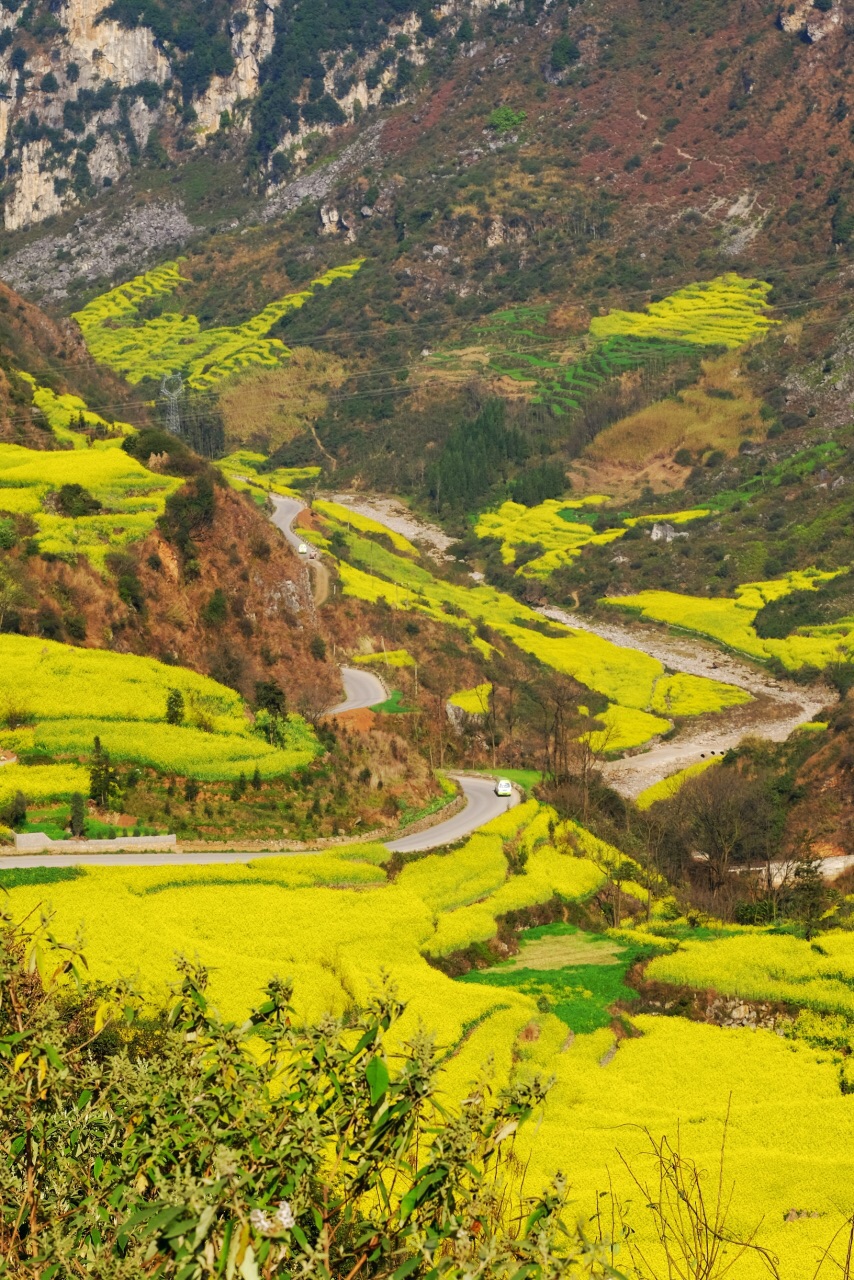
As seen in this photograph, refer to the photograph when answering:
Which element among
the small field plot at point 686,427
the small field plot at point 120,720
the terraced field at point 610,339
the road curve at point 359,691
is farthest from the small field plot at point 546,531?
the small field plot at point 120,720

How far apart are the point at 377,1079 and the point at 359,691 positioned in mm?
55664

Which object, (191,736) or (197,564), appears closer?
(191,736)

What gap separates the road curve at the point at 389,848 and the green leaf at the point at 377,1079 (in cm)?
2568

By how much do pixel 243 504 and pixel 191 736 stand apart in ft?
77.8

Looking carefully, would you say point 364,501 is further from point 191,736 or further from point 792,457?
point 191,736

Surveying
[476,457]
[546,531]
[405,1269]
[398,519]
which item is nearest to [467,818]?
[405,1269]

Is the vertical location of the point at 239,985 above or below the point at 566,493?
above

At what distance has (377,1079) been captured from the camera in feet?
27.6

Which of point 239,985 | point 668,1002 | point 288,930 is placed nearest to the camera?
point 239,985

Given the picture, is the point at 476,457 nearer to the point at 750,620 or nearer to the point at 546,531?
the point at 546,531

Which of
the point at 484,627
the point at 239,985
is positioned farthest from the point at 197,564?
the point at 484,627

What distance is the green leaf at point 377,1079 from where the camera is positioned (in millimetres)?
8359

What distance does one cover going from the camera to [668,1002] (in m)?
35.4

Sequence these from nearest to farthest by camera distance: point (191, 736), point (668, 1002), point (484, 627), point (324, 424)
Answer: point (668, 1002), point (191, 736), point (484, 627), point (324, 424)
